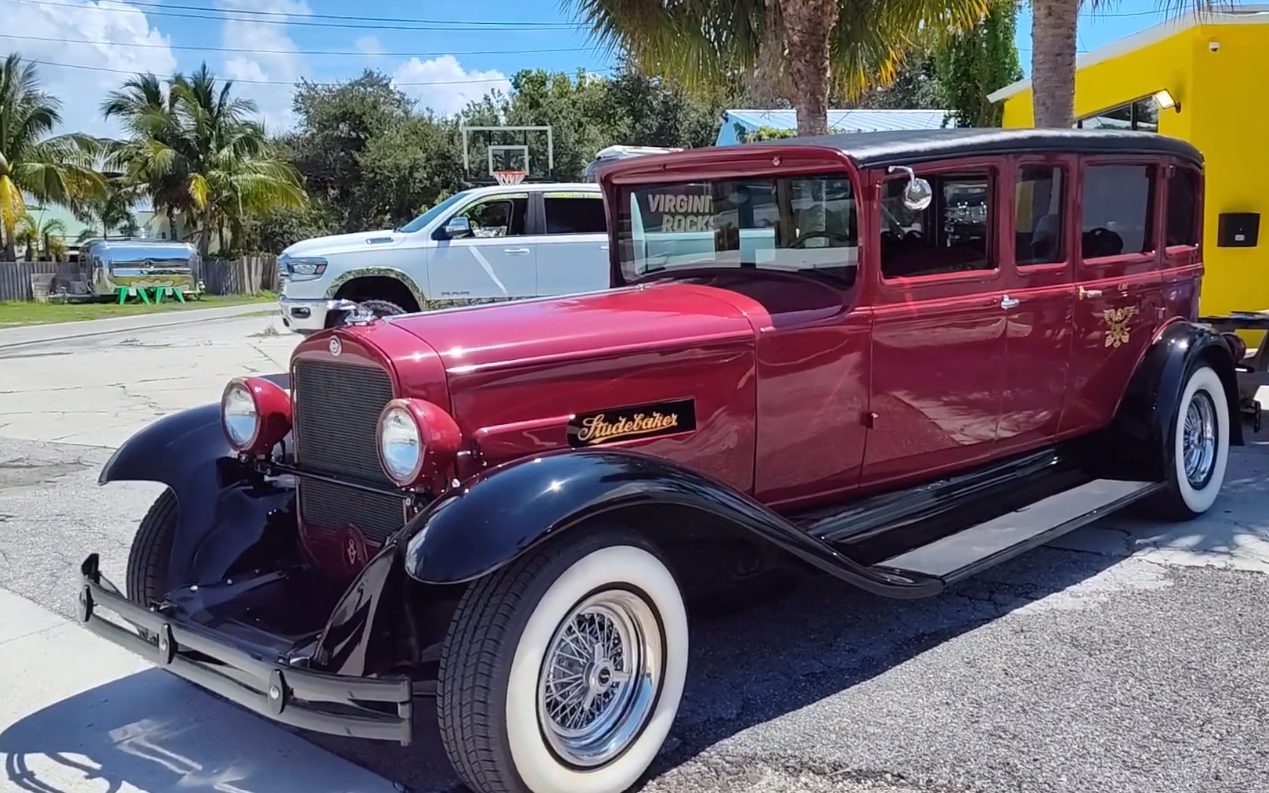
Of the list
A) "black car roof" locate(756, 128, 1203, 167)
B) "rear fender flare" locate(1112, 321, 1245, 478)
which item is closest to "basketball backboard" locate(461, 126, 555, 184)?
"rear fender flare" locate(1112, 321, 1245, 478)

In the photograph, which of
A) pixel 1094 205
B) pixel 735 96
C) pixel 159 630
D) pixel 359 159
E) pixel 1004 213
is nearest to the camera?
pixel 159 630

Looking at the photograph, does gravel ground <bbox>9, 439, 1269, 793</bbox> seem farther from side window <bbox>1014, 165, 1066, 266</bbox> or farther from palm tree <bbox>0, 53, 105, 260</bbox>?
palm tree <bbox>0, 53, 105, 260</bbox>

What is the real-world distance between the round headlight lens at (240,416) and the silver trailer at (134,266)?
25320mm

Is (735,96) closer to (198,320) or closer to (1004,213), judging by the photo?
(1004,213)

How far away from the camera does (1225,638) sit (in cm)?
415

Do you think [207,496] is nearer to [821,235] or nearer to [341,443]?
[341,443]

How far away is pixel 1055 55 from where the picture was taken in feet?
A: 26.6

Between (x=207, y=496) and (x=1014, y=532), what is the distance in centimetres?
302

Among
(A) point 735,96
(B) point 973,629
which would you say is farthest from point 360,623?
(A) point 735,96

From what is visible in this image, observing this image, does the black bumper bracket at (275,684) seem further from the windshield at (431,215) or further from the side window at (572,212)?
the side window at (572,212)

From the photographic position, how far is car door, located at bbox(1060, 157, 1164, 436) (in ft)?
16.4

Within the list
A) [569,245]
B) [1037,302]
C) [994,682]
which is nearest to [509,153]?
[569,245]

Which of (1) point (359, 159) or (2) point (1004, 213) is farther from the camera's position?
(1) point (359, 159)

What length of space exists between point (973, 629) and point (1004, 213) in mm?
1672
